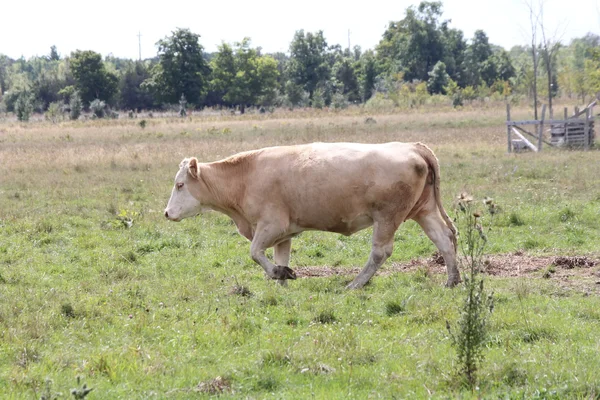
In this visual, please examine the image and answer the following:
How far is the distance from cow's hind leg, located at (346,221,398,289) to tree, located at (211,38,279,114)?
85.7 m

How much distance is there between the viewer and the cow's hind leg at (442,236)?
33.0 ft

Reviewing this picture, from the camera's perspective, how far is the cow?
10078mm

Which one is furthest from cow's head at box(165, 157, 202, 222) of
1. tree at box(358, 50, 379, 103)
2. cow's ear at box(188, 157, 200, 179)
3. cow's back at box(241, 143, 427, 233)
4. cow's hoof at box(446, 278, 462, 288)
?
tree at box(358, 50, 379, 103)

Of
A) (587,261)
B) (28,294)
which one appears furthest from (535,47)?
(28,294)

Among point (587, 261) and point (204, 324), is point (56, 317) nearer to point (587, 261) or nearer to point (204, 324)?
point (204, 324)

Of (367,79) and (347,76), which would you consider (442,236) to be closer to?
(367,79)

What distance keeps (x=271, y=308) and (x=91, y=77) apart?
88.7m

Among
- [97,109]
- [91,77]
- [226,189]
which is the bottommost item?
[226,189]

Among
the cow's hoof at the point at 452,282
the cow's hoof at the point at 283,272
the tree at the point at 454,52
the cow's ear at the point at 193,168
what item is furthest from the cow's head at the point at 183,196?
the tree at the point at 454,52

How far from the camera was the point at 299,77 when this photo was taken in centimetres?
10550

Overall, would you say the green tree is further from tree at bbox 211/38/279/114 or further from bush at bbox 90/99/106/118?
bush at bbox 90/99/106/118

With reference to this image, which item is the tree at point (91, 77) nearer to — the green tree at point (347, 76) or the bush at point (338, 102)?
the bush at point (338, 102)

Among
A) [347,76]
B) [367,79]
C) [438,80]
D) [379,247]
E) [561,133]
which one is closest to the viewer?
[379,247]

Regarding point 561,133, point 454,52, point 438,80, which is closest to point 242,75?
point 438,80
